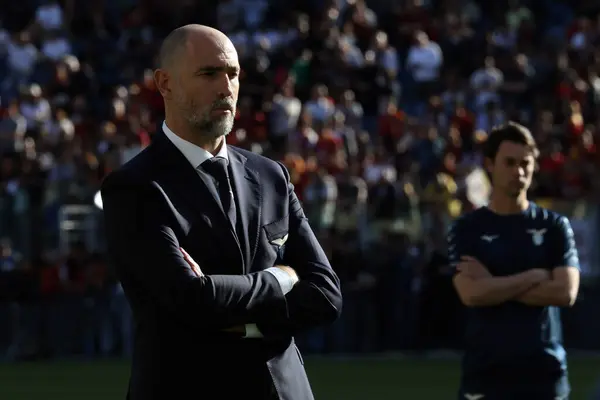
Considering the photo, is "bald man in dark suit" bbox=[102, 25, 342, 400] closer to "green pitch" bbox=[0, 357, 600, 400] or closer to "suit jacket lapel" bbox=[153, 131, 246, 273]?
"suit jacket lapel" bbox=[153, 131, 246, 273]

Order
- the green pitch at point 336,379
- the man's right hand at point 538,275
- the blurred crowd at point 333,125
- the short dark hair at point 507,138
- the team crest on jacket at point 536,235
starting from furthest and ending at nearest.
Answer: the blurred crowd at point 333,125, the green pitch at point 336,379, the short dark hair at point 507,138, the team crest on jacket at point 536,235, the man's right hand at point 538,275

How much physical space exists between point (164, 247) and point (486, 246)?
110 inches

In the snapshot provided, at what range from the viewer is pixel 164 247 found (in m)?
4.02

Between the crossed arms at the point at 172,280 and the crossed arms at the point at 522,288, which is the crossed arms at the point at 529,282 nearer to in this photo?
the crossed arms at the point at 522,288

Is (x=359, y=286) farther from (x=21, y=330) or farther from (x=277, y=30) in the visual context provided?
(x=277, y=30)

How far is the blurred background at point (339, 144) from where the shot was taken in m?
17.2

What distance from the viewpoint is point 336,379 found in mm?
14852

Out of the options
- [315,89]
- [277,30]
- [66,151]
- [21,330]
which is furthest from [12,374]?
[277,30]

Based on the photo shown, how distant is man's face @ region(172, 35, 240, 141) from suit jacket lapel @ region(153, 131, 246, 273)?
0.14m

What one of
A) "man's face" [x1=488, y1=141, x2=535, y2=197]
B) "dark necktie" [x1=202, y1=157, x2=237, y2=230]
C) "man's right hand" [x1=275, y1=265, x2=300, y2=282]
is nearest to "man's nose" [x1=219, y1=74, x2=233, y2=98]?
"dark necktie" [x1=202, y1=157, x2=237, y2=230]

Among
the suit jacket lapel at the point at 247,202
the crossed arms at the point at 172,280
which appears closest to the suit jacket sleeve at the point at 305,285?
the crossed arms at the point at 172,280

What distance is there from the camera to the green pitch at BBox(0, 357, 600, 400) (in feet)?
44.3

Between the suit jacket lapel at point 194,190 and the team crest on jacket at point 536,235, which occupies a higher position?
the suit jacket lapel at point 194,190

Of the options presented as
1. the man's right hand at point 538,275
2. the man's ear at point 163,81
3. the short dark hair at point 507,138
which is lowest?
the man's right hand at point 538,275
